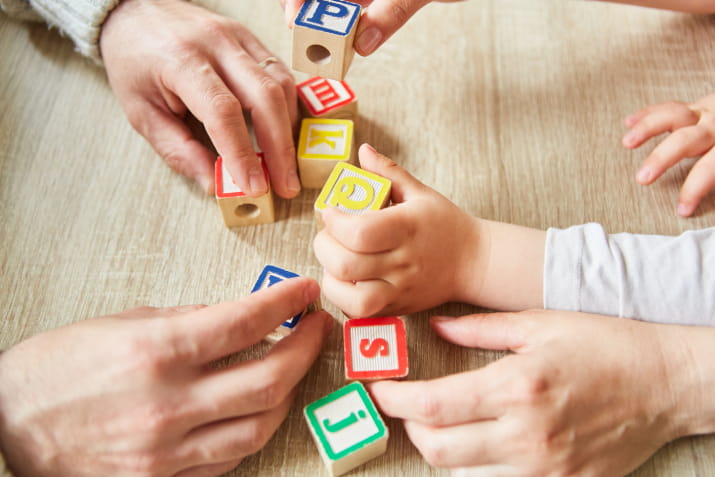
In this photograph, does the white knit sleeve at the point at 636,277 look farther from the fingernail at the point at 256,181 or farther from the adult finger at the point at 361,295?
the fingernail at the point at 256,181

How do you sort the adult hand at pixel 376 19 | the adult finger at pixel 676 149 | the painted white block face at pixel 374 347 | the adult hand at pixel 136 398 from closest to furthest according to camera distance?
the adult hand at pixel 136 398 → the painted white block face at pixel 374 347 → the adult hand at pixel 376 19 → the adult finger at pixel 676 149

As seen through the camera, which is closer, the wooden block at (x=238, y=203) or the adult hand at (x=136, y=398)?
the adult hand at (x=136, y=398)

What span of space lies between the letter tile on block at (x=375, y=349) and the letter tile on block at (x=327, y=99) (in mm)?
407

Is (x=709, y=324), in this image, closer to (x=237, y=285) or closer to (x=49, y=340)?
(x=237, y=285)

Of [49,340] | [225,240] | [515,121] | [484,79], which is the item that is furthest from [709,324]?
[49,340]

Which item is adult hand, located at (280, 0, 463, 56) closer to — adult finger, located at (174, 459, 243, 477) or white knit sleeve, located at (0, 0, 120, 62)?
white knit sleeve, located at (0, 0, 120, 62)

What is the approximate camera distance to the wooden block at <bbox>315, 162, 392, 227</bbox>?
0.81 meters

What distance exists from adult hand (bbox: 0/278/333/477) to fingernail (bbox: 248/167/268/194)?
0.82 feet

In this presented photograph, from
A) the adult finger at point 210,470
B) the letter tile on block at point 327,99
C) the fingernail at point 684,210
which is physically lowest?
the adult finger at point 210,470

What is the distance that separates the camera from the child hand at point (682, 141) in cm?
93

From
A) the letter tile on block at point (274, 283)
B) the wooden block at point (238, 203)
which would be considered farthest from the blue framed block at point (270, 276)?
the wooden block at point (238, 203)

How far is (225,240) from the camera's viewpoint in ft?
3.05

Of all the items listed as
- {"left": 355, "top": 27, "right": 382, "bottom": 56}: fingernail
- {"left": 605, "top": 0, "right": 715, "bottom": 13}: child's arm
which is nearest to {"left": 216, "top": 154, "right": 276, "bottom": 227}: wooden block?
{"left": 355, "top": 27, "right": 382, "bottom": 56}: fingernail

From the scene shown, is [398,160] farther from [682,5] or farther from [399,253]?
[682,5]
